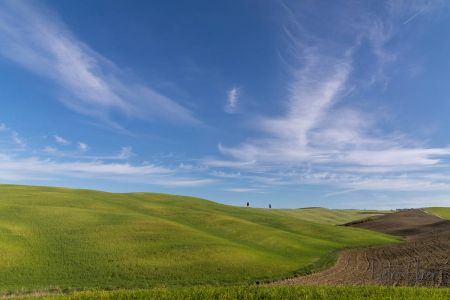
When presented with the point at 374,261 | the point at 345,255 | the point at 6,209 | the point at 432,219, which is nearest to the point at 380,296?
the point at 374,261

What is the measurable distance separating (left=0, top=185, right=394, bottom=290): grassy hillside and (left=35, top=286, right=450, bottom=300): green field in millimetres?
12816

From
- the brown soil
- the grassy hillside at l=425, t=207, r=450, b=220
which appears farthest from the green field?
the grassy hillside at l=425, t=207, r=450, b=220

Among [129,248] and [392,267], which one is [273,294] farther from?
[392,267]

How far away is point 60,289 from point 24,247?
1147cm

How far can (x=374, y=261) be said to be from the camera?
139ft

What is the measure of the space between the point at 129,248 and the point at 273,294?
81.7ft

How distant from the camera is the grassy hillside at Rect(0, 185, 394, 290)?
30062 millimetres

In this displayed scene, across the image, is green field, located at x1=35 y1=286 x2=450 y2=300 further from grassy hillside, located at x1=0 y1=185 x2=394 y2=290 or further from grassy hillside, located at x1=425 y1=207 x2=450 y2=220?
grassy hillside, located at x1=425 y1=207 x2=450 y2=220

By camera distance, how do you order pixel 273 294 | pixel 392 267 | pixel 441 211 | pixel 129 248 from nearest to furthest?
pixel 273 294
pixel 392 267
pixel 129 248
pixel 441 211

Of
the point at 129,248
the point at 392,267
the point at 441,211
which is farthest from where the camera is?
the point at 441,211

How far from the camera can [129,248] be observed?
37.9 m

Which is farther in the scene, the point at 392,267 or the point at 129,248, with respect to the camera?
the point at 129,248

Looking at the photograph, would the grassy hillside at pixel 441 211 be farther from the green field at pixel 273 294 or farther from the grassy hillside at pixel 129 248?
the green field at pixel 273 294

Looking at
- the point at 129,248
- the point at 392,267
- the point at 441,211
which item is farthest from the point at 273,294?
the point at 441,211
